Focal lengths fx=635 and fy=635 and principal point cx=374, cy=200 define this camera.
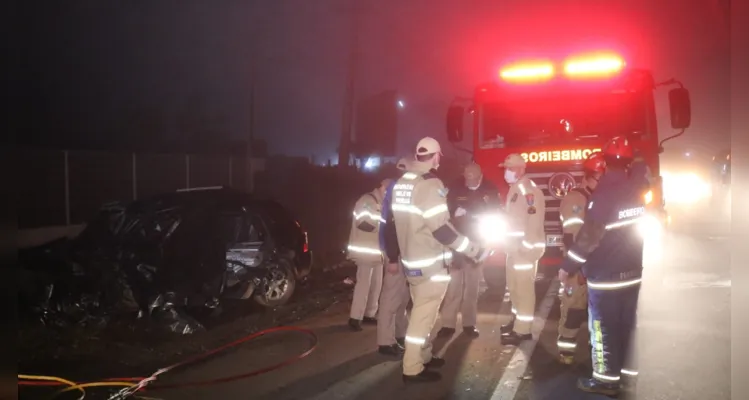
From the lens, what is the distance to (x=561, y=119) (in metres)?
8.55

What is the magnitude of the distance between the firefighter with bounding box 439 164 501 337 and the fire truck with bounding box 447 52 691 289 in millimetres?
1340

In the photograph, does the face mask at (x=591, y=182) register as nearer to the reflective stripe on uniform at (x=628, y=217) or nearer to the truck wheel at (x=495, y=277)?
the reflective stripe on uniform at (x=628, y=217)

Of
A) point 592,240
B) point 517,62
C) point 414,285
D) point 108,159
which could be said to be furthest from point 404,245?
point 108,159

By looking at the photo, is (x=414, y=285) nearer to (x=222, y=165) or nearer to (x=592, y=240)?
(x=592, y=240)

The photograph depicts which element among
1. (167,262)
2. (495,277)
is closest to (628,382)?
(495,277)

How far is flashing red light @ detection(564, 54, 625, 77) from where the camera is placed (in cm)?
825

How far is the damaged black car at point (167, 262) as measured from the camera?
679 centimetres

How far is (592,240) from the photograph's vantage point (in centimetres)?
476

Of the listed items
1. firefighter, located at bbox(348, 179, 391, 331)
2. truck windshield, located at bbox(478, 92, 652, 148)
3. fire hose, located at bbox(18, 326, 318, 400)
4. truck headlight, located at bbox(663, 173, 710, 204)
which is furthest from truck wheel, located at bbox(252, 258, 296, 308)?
truck headlight, located at bbox(663, 173, 710, 204)

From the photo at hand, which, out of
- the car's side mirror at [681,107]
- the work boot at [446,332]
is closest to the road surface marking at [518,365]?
the work boot at [446,332]

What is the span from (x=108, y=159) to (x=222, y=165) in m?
4.52

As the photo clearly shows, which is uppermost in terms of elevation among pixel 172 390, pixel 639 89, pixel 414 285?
pixel 639 89

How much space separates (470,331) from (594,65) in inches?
157

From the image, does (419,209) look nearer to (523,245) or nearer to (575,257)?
(575,257)
